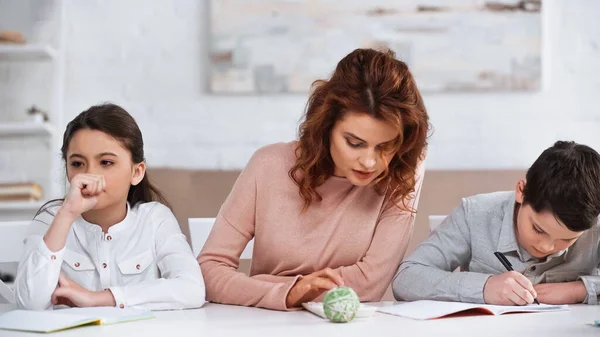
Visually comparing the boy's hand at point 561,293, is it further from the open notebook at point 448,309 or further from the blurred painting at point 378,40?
the blurred painting at point 378,40

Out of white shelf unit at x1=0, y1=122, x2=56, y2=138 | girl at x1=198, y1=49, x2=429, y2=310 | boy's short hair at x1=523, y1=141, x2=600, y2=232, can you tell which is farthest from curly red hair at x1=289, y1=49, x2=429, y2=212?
white shelf unit at x1=0, y1=122, x2=56, y2=138

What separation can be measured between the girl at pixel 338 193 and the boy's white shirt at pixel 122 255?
0.24 ft

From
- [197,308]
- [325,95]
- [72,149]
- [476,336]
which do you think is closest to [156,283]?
[197,308]

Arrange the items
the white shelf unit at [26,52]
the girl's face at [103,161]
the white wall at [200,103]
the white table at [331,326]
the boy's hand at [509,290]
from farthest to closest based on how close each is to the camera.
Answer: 1. the white wall at [200,103]
2. the white shelf unit at [26,52]
3. the girl's face at [103,161]
4. the boy's hand at [509,290]
5. the white table at [331,326]

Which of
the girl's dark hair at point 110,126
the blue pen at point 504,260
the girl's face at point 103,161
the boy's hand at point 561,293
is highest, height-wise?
the girl's dark hair at point 110,126

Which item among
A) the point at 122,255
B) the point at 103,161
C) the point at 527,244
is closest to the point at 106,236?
the point at 122,255

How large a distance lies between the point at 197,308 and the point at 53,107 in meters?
1.89

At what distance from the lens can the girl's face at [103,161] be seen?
170cm

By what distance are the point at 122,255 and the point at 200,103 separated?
1.62m

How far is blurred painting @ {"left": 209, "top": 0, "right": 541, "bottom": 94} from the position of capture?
326 centimetres

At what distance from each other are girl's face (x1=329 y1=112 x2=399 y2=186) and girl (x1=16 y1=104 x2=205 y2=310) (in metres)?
0.36

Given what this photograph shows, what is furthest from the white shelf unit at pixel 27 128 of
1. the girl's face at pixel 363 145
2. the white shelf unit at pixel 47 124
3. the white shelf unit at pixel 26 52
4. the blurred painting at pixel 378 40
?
the girl's face at pixel 363 145

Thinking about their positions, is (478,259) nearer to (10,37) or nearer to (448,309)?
(448,309)

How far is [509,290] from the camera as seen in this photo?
1492 millimetres
